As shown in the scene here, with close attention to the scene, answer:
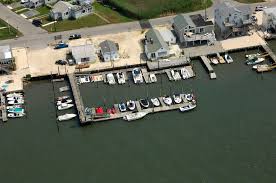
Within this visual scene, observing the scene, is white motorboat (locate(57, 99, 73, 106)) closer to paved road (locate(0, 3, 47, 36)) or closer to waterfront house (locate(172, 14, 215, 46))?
paved road (locate(0, 3, 47, 36))

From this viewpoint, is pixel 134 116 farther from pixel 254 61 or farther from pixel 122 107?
pixel 254 61

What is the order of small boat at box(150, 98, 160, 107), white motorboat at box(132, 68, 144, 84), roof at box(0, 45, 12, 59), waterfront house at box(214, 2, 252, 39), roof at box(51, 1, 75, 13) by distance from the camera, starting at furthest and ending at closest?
roof at box(51, 1, 75, 13), waterfront house at box(214, 2, 252, 39), roof at box(0, 45, 12, 59), white motorboat at box(132, 68, 144, 84), small boat at box(150, 98, 160, 107)

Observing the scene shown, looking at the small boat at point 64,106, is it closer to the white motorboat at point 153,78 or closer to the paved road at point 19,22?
the white motorboat at point 153,78

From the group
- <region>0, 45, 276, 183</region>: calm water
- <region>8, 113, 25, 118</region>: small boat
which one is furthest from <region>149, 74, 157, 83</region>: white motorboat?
<region>8, 113, 25, 118</region>: small boat

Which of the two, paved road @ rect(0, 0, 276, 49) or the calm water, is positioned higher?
paved road @ rect(0, 0, 276, 49)

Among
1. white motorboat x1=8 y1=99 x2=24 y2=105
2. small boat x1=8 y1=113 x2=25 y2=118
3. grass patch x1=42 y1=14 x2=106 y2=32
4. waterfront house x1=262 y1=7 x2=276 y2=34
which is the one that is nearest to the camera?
small boat x1=8 y1=113 x2=25 y2=118

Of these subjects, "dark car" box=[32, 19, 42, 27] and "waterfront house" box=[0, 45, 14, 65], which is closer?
"waterfront house" box=[0, 45, 14, 65]

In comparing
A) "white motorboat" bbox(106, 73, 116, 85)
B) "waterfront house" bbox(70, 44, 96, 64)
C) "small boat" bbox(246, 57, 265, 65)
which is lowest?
"white motorboat" bbox(106, 73, 116, 85)

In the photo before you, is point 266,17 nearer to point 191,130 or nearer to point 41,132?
point 191,130
